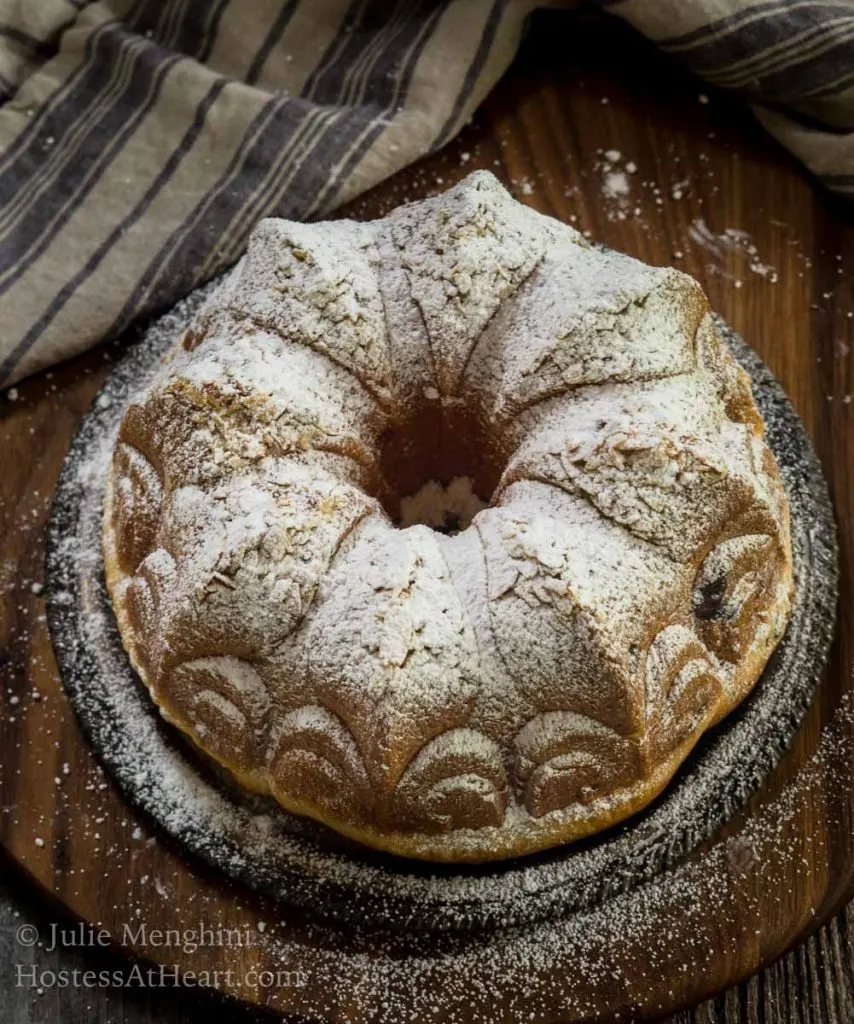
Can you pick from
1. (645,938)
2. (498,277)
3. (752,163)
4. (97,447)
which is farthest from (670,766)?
(752,163)

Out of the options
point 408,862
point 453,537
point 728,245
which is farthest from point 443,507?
point 728,245

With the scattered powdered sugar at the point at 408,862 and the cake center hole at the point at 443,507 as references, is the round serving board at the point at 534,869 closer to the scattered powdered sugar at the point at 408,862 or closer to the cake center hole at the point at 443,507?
the scattered powdered sugar at the point at 408,862

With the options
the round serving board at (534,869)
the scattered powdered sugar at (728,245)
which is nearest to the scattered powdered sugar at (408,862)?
the round serving board at (534,869)

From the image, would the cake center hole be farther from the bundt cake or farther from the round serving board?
the round serving board

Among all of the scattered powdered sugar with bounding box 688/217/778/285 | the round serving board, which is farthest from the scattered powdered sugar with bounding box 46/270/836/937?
the scattered powdered sugar with bounding box 688/217/778/285

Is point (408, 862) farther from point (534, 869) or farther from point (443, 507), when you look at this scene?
point (443, 507)

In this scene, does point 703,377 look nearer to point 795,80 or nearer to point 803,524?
point 803,524

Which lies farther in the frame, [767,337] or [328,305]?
[767,337]
